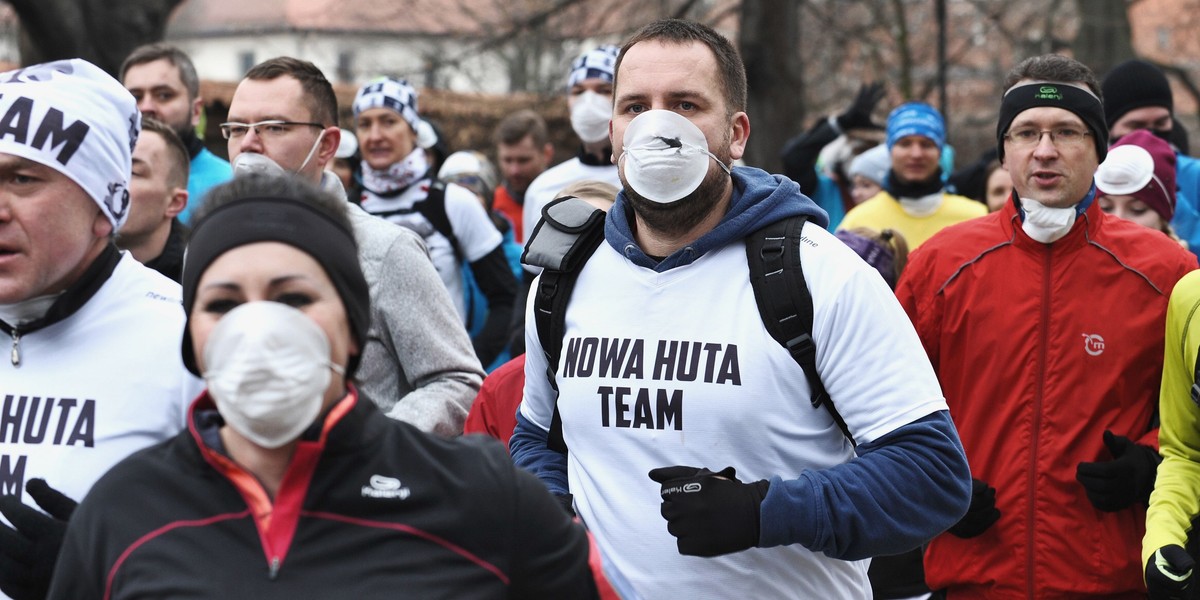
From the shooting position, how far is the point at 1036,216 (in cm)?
459

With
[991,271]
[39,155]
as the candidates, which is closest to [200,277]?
[39,155]

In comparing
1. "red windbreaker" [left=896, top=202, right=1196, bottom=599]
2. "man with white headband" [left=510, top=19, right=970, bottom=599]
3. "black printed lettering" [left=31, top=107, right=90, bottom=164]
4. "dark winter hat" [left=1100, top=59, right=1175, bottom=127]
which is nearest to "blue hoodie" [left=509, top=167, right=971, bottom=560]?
"man with white headband" [left=510, top=19, right=970, bottom=599]

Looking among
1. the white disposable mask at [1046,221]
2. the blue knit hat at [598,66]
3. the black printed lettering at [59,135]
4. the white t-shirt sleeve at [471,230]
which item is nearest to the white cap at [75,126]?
the black printed lettering at [59,135]

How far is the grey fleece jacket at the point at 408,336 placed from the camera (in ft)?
13.7

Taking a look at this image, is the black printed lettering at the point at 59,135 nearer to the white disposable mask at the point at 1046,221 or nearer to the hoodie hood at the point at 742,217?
the hoodie hood at the point at 742,217

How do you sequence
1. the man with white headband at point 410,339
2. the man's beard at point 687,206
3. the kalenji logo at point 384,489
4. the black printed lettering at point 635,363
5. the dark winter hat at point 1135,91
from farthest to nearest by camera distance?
the dark winter hat at point 1135,91
the man with white headband at point 410,339
the man's beard at point 687,206
the black printed lettering at point 635,363
the kalenji logo at point 384,489

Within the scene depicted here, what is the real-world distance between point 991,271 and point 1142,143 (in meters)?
1.79

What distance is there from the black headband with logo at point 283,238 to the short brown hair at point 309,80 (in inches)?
88.9

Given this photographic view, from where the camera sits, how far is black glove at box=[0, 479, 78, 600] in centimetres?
266

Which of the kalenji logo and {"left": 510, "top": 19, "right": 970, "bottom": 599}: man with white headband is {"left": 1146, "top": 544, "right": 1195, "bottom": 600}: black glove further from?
the kalenji logo

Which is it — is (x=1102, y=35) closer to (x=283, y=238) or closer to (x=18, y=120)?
(x=18, y=120)

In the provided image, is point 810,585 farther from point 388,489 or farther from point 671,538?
point 388,489

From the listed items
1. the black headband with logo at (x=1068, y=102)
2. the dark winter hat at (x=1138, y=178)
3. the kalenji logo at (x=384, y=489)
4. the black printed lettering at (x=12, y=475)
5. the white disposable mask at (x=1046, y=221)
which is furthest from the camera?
the dark winter hat at (x=1138, y=178)

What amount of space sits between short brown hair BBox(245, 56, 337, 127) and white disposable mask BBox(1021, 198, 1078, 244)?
93.5 inches
